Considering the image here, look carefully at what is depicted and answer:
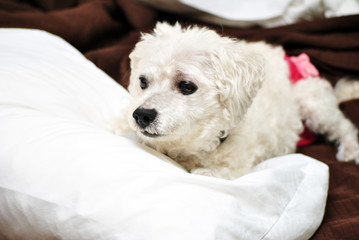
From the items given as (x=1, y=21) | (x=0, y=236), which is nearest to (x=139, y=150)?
(x=0, y=236)

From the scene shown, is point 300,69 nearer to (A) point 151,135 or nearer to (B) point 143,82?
(B) point 143,82

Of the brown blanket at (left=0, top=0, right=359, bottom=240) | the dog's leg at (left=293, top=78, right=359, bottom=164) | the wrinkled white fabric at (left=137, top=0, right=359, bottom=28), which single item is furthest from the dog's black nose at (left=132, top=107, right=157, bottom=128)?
the wrinkled white fabric at (left=137, top=0, right=359, bottom=28)

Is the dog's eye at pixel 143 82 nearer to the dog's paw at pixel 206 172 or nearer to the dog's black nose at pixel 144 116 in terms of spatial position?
the dog's black nose at pixel 144 116

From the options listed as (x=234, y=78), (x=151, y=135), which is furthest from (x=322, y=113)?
(x=151, y=135)

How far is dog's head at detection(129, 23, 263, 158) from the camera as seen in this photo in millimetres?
1110

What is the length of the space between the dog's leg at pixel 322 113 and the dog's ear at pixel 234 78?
0.66 metres

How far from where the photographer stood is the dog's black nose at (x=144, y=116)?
1.05m

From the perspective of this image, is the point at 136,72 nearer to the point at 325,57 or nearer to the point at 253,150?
the point at 253,150

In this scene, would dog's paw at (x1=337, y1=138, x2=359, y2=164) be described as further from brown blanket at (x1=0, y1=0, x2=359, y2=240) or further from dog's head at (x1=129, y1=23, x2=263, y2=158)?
dog's head at (x1=129, y1=23, x2=263, y2=158)

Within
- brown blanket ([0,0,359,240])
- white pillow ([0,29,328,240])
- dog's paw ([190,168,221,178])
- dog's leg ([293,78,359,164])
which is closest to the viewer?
white pillow ([0,29,328,240])

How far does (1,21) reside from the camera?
1810mm

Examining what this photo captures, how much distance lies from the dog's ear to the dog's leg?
0.66m

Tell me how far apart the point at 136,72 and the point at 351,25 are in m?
1.47

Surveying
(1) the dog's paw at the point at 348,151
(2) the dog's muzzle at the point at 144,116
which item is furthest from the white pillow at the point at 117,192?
(1) the dog's paw at the point at 348,151
